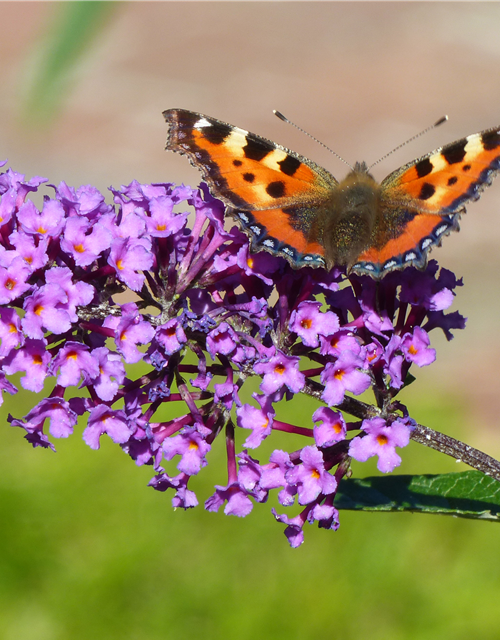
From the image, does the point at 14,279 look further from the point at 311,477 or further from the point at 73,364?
the point at 311,477

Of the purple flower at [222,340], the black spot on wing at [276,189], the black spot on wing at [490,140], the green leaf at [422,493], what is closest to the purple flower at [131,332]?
the purple flower at [222,340]

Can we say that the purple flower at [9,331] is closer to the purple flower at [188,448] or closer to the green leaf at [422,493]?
the purple flower at [188,448]

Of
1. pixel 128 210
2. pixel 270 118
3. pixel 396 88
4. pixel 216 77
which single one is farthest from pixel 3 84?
pixel 128 210

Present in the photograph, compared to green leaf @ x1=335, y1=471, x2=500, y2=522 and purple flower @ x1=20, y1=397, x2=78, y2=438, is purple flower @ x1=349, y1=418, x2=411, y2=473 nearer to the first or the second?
green leaf @ x1=335, y1=471, x2=500, y2=522

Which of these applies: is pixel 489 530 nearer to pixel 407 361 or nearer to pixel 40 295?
pixel 407 361

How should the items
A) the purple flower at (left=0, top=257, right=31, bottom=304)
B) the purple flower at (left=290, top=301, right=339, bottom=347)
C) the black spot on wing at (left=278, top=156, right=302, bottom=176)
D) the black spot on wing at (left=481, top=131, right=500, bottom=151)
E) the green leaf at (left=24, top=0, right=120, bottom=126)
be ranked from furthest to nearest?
the black spot on wing at (left=278, top=156, right=302, bottom=176)
the black spot on wing at (left=481, top=131, right=500, bottom=151)
the purple flower at (left=290, top=301, right=339, bottom=347)
the purple flower at (left=0, top=257, right=31, bottom=304)
the green leaf at (left=24, top=0, right=120, bottom=126)

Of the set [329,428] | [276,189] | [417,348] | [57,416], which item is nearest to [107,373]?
[57,416]

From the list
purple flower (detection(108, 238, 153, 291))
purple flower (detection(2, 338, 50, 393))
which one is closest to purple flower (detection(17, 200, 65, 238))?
purple flower (detection(108, 238, 153, 291))

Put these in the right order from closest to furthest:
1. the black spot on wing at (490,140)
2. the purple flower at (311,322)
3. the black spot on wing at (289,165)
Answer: the purple flower at (311,322) → the black spot on wing at (490,140) → the black spot on wing at (289,165)
